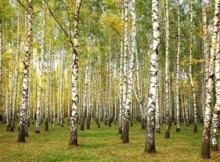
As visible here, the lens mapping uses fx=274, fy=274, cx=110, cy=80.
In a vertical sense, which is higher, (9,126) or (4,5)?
(4,5)

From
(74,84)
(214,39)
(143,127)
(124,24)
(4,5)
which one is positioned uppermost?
(4,5)

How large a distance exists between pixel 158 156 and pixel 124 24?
964 centimetres

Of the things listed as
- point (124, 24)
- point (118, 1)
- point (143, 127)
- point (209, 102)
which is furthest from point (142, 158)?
point (143, 127)

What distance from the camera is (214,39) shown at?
12.1 m

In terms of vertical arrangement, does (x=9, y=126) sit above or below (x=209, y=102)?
below

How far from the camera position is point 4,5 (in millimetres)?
23469

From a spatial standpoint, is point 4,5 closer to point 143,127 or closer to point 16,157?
point 16,157

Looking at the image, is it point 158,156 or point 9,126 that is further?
point 9,126

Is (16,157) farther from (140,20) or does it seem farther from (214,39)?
(140,20)

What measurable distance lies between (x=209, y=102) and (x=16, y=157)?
28.2 ft

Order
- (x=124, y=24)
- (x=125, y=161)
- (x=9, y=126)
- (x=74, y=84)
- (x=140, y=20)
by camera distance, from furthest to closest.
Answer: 1. (x=140, y=20)
2. (x=9, y=126)
3. (x=124, y=24)
4. (x=74, y=84)
5. (x=125, y=161)

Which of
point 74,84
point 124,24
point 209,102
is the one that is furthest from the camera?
point 124,24

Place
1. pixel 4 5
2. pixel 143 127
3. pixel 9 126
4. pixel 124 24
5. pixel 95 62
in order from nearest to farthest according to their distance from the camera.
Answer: pixel 124 24 < pixel 4 5 < pixel 9 126 < pixel 143 127 < pixel 95 62

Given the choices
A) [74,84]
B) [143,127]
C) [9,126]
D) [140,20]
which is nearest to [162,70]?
[140,20]
